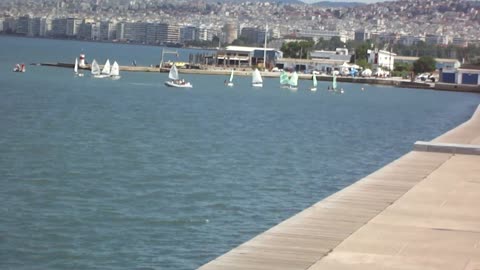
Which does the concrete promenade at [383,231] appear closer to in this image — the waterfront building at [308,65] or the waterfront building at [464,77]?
the waterfront building at [464,77]

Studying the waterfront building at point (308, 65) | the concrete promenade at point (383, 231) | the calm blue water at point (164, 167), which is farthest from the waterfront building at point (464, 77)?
the concrete promenade at point (383, 231)

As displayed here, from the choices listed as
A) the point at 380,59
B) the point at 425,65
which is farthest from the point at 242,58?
the point at 425,65

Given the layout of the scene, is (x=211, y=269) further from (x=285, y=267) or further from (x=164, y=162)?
(x=164, y=162)

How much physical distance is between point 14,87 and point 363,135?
122 feet

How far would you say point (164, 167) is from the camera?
111 feet

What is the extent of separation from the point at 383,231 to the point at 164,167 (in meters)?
16.3

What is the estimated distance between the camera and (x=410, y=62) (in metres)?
184

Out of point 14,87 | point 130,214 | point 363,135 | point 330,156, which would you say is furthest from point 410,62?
point 130,214

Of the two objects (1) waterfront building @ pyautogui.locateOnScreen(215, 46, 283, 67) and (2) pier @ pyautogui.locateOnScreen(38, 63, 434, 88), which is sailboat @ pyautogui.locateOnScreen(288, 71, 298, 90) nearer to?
(2) pier @ pyautogui.locateOnScreen(38, 63, 434, 88)

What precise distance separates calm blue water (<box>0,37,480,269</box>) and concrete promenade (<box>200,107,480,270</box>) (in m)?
2.03

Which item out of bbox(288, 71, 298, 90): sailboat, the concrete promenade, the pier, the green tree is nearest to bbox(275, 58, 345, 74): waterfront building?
the green tree

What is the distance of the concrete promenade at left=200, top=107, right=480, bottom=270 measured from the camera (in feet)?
51.4

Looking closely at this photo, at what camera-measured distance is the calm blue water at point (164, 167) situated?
20844mm

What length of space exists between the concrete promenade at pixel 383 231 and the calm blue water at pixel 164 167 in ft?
6.66
